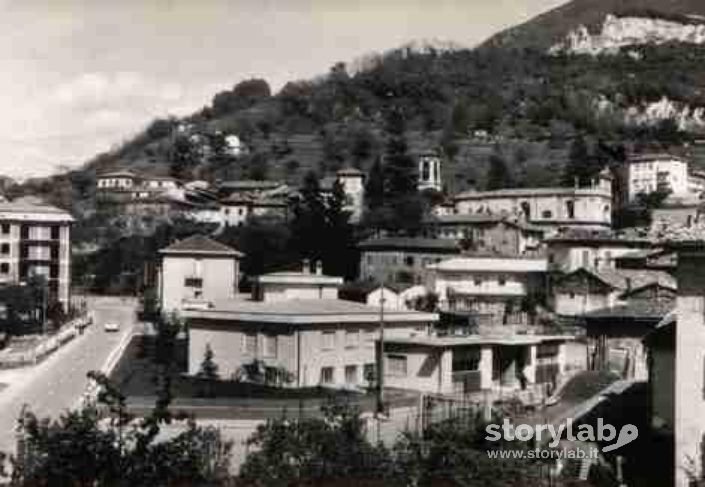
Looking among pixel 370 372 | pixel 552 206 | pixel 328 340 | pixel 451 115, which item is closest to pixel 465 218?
pixel 552 206

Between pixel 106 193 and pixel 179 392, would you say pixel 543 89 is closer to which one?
pixel 106 193

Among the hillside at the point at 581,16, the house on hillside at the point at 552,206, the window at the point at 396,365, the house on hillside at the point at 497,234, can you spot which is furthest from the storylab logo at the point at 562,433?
the hillside at the point at 581,16

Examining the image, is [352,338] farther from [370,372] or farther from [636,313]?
[636,313]

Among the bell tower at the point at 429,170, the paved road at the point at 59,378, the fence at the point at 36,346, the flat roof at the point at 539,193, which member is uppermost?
the bell tower at the point at 429,170

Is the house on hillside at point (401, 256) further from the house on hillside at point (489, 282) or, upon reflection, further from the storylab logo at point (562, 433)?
the storylab logo at point (562, 433)

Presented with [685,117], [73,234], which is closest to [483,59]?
[685,117]
